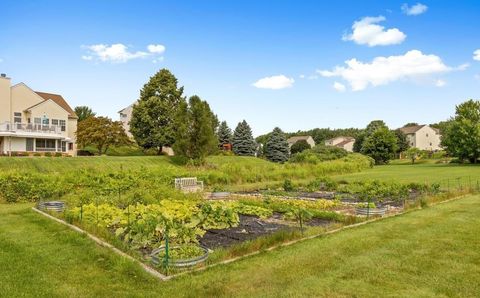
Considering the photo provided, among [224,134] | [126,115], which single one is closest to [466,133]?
[224,134]

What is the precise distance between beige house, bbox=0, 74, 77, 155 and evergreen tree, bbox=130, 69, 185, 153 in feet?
24.6

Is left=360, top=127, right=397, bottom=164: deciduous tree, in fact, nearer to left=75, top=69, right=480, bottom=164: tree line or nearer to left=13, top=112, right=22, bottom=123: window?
left=75, top=69, right=480, bottom=164: tree line

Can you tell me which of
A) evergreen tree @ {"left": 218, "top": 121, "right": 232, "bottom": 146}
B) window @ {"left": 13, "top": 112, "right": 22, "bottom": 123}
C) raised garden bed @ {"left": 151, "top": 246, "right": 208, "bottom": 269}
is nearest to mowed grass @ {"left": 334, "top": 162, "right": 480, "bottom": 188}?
raised garden bed @ {"left": 151, "top": 246, "right": 208, "bottom": 269}

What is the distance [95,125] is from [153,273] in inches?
1489

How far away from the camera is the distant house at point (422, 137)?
282ft

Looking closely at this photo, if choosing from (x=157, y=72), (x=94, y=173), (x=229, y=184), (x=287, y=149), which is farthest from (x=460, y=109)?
(x=94, y=173)

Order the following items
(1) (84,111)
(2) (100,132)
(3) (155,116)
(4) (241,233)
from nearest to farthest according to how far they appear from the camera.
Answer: (4) (241,233)
(2) (100,132)
(3) (155,116)
(1) (84,111)

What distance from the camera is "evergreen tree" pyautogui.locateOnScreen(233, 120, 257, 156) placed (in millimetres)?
59562

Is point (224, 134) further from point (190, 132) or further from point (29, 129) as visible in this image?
point (29, 129)

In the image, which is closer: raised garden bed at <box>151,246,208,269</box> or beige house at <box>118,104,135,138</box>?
raised garden bed at <box>151,246,208,269</box>

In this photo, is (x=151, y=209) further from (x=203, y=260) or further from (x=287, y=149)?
(x=287, y=149)

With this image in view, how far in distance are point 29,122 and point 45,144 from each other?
3059 mm

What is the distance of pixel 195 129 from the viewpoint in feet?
108

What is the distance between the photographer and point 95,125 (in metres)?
40.8
